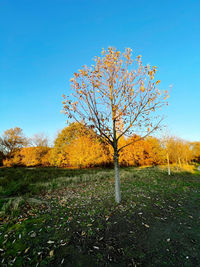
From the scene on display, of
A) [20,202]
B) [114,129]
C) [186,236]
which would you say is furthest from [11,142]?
[186,236]

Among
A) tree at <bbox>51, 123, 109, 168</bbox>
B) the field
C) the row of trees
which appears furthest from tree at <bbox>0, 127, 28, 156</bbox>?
the field

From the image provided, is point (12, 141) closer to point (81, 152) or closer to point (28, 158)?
point (28, 158)

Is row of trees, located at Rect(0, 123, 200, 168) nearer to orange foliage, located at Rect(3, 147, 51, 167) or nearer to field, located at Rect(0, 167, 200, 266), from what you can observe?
orange foliage, located at Rect(3, 147, 51, 167)

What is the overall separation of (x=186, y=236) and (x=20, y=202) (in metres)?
6.53

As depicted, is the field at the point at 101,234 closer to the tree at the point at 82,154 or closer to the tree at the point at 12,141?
the tree at the point at 82,154

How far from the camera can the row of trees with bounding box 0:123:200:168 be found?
72.5ft

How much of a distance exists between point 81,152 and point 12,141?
26425mm

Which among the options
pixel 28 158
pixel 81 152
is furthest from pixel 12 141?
pixel 81 152

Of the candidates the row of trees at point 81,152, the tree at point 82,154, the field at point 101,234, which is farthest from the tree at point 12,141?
the field at point 101,234

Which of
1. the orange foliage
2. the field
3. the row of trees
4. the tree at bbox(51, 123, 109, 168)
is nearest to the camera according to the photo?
the field

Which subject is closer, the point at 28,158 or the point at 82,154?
the point at 82,154

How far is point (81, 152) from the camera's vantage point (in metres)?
24.7

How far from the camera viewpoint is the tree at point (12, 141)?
37.0 metres

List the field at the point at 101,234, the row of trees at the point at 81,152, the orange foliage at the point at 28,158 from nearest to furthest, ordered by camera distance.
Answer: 1. the field at the point at 101,234
2. the row of trees at the point at 81,152
3. the orange foliage at the point at 28,158
